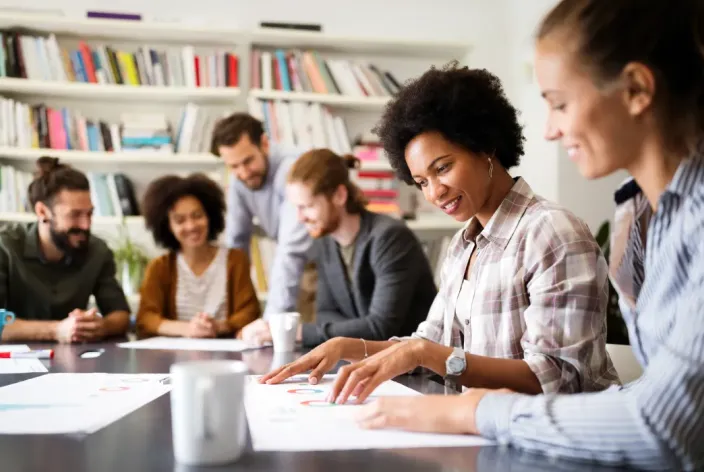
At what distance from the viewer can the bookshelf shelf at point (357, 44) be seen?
371 cm

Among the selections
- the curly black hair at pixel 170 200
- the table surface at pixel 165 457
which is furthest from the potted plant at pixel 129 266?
the table surface at pixel 165 457

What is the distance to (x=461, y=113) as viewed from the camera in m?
1.39

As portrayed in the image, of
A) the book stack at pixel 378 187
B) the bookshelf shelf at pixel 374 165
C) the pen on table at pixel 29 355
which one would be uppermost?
the bookshelf shelf at pixel 374 165

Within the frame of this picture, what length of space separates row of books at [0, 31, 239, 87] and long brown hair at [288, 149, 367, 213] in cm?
154

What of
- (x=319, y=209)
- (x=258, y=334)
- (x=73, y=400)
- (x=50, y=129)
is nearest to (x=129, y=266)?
(x=50, y=129)

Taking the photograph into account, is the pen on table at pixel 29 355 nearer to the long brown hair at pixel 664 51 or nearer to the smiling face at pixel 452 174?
the smiling face at pixel 452 174

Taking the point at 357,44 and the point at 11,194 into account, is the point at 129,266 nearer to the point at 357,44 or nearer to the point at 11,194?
the point at 11,194

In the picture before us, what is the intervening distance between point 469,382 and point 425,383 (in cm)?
19

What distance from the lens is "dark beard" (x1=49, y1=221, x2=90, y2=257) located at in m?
2.40

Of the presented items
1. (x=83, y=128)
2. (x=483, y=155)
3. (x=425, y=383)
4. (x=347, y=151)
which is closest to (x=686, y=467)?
(x=425, y=383)

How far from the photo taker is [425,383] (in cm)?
134

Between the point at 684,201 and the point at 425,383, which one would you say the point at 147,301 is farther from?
the point at 684,201

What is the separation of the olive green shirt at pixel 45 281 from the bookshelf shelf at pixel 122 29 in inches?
60.0

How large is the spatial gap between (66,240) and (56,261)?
9 cm
